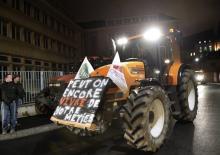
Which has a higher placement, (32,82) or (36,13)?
(36,13)

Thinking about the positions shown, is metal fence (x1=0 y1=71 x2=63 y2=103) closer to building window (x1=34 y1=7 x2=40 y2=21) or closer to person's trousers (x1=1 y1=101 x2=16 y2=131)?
person's trousers (x1=1 y1=101 x2=16 y2=131)

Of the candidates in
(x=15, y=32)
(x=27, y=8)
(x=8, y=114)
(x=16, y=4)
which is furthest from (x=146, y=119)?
(x=27, y=8)

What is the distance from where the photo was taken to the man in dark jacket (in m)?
10.1

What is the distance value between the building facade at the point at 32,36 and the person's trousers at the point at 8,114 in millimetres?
12481

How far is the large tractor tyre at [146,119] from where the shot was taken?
664 cm

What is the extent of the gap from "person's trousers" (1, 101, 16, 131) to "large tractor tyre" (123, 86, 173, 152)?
193 inches

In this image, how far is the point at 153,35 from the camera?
9.34 meters

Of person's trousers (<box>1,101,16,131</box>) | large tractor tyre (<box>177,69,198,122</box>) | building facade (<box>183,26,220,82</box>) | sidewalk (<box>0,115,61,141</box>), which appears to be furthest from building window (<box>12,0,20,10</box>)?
building facade (<box>183,26,220,82</box>)

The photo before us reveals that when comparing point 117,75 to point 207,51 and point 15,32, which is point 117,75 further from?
point 207,51

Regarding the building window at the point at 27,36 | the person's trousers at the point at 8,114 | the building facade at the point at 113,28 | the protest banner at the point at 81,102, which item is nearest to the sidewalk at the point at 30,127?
the person's trousers at the point at 8,114

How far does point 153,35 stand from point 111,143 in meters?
3.31

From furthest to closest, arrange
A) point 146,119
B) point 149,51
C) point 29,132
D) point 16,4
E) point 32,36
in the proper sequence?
point 32,36 < point 16,4 < point 29,132 < point 149,51 < point 146,119

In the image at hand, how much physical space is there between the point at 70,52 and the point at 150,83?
151 feet

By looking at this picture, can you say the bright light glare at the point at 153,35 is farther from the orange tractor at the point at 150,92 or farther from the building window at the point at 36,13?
the building window at the point at 36,13
